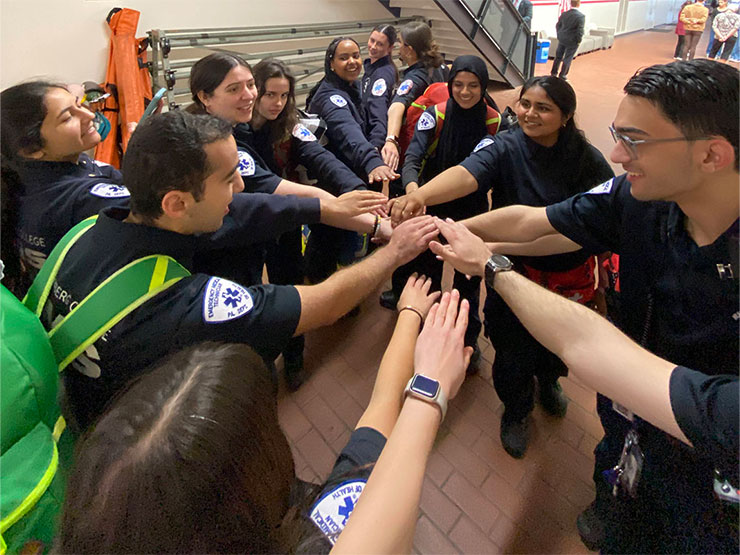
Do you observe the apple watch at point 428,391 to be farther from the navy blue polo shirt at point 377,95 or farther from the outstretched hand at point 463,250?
the navy blue polo shirt at point 377,95

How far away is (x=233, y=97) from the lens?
6.38 feet

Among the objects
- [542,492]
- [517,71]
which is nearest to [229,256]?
[542,492]

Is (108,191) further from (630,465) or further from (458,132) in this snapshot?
(630,465)

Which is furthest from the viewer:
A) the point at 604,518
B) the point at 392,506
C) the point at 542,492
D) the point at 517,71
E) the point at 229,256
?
the point at 517,71

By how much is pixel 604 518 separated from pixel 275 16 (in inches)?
244

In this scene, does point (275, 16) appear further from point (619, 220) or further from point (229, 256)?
point (619, 220)

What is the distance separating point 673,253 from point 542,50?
1098cm

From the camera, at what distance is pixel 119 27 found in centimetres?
378

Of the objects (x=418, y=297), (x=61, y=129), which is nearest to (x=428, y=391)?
(x=418, y=297)

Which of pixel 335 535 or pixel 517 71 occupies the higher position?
pixel 335 535

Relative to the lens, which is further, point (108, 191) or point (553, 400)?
point (553, 400)

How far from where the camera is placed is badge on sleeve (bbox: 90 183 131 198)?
1.53 metres

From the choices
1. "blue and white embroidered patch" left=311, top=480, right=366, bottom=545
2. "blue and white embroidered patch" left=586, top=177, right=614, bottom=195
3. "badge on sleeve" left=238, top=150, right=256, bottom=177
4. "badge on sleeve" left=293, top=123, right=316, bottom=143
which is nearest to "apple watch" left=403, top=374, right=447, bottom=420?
"blue and white embroidered patch" left=311, top=480, right=366, bottom=545

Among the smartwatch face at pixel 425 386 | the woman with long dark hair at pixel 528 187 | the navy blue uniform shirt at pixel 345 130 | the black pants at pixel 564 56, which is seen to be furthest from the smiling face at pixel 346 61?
the black pants at pixel 564 56
